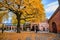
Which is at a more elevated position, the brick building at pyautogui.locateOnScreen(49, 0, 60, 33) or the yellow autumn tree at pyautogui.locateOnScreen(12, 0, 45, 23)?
the yellow autumn tree at pyautogui.locateOnScreen(12, 0, 45, 23)

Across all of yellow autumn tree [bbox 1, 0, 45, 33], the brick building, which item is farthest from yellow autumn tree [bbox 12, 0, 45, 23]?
the brick building

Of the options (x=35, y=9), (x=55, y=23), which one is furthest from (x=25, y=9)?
(x=55, y=23)

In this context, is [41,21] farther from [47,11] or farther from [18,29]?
[18,29]

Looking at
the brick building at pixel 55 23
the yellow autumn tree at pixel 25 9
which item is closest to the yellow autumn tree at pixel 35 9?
the yellow autumn tree at pixel 25 9

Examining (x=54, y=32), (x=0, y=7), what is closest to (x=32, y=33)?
(x=54, y=32)

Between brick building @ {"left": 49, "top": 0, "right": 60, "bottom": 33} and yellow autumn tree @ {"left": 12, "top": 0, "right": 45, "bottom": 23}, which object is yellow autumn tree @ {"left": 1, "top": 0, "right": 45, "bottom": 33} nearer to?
yellow autumn tree @ {"left": 12, "top": 0, "right": 45, "bottom": 23}

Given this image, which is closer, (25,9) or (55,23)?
(25,9)

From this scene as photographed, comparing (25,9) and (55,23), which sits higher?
(25,9)

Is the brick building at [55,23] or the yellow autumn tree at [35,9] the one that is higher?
the yellow autumn tree at [35,9]

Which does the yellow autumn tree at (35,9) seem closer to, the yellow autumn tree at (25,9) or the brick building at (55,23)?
the yellow autumn tree at (25,9)

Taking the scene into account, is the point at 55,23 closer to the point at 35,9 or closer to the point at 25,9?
the point at 35,9

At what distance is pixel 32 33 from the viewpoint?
10.0 ft

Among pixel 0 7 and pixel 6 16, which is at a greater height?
pixel 0 7

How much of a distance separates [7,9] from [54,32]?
130 centimetres
